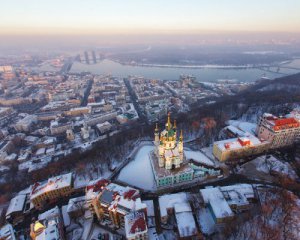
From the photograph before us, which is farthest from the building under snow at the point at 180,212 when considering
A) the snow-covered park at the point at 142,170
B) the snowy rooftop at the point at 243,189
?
the snowy rooftop at the point at 243,189

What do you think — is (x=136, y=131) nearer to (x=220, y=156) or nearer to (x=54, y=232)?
(x=220, y=156)

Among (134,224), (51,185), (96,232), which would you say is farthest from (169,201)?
(51,185)

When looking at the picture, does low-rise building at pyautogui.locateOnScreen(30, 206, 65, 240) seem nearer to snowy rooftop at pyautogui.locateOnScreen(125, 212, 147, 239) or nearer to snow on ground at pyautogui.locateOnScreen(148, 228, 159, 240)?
snowy rooftop at pyautogui.locateOnScreen(125, 212, 147, 239)

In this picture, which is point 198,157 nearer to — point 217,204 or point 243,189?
point 243,189

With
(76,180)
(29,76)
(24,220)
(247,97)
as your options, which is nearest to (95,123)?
(76,180)

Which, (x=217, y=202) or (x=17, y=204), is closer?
(x=217, y=202)

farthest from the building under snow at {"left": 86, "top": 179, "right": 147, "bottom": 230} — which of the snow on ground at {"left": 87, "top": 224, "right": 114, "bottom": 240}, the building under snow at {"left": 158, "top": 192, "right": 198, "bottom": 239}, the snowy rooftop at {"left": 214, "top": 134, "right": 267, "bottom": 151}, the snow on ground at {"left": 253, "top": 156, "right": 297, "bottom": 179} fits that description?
the snow on ground at {"left": 253, "top": 156, "right": 297, "bottom": 179}

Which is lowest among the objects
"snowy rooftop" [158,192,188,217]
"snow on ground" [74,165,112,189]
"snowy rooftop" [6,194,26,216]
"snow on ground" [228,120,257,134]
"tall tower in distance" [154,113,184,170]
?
"snowy rooftop" [6,194,26,216]
